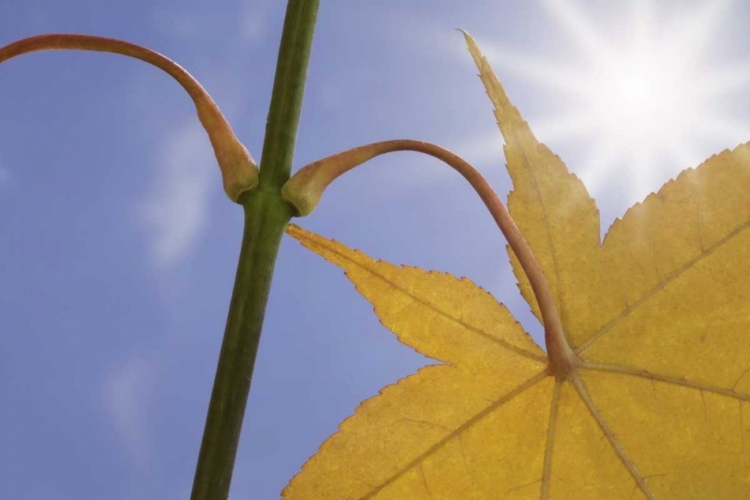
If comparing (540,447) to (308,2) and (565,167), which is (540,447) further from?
(308,2)

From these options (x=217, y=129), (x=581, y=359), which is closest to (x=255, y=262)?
(x=217, y=129)

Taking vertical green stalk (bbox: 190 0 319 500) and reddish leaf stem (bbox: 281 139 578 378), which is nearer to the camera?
vertical green stalk (bbox: 190 0 319 500)

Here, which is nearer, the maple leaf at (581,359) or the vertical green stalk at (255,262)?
the vertical green stalk at (255,262)

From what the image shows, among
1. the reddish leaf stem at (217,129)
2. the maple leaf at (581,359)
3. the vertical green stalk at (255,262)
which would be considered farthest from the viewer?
the maple leaf at (581,359)

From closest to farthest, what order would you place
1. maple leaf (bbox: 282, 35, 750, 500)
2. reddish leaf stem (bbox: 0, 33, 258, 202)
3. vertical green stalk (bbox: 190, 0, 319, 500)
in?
vertical green stalk (bbox: 190, 0, 319, 500) → reddish leaf stem (bbox: 0, 33, 258, 202) → maple leaf (bbox: 282, 35, 750, 500)

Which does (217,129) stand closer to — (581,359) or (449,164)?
(449,164)
